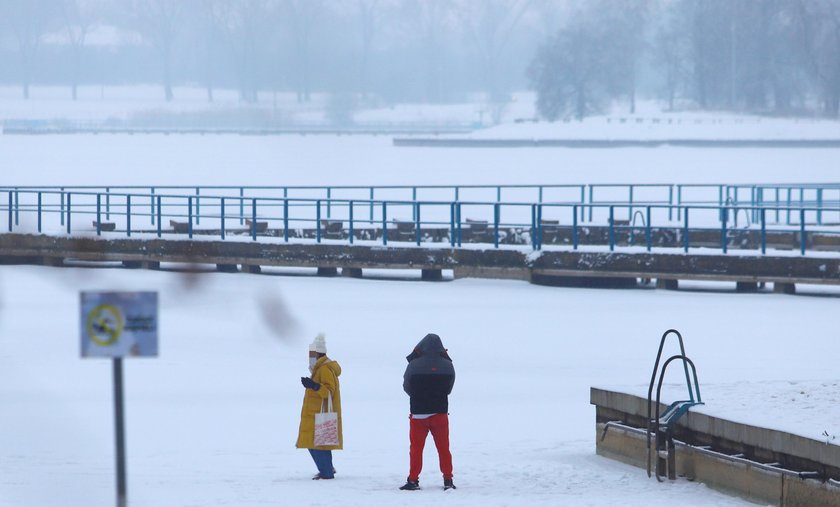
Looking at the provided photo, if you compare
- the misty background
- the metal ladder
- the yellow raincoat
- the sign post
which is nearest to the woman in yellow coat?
the yellow raincoat

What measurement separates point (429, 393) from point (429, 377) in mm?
142

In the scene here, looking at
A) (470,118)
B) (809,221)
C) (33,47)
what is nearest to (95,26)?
(33,47)

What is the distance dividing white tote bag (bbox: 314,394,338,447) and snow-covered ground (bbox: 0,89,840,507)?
316 mm

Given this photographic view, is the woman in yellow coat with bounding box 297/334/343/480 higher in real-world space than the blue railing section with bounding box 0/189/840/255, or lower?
lower

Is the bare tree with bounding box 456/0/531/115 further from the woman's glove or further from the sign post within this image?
the sign post

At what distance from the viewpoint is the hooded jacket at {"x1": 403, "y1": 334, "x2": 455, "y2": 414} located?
910cm

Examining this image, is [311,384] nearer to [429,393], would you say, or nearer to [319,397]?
[319,397]

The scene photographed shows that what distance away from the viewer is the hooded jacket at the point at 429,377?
29.9ft

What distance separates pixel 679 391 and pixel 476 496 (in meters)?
2.13

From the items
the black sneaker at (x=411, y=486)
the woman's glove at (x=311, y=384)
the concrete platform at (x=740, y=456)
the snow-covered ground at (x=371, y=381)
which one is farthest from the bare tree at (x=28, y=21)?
the black sneaker at (x=411, y=486)

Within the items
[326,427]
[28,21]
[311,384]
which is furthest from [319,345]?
[28,21]

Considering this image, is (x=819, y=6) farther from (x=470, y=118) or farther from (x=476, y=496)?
(x=476, y=496)

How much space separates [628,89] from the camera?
127625 mm

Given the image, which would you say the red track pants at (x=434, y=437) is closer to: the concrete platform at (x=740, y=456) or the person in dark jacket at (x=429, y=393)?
the person in dark jacket at (x=429, y=393)
